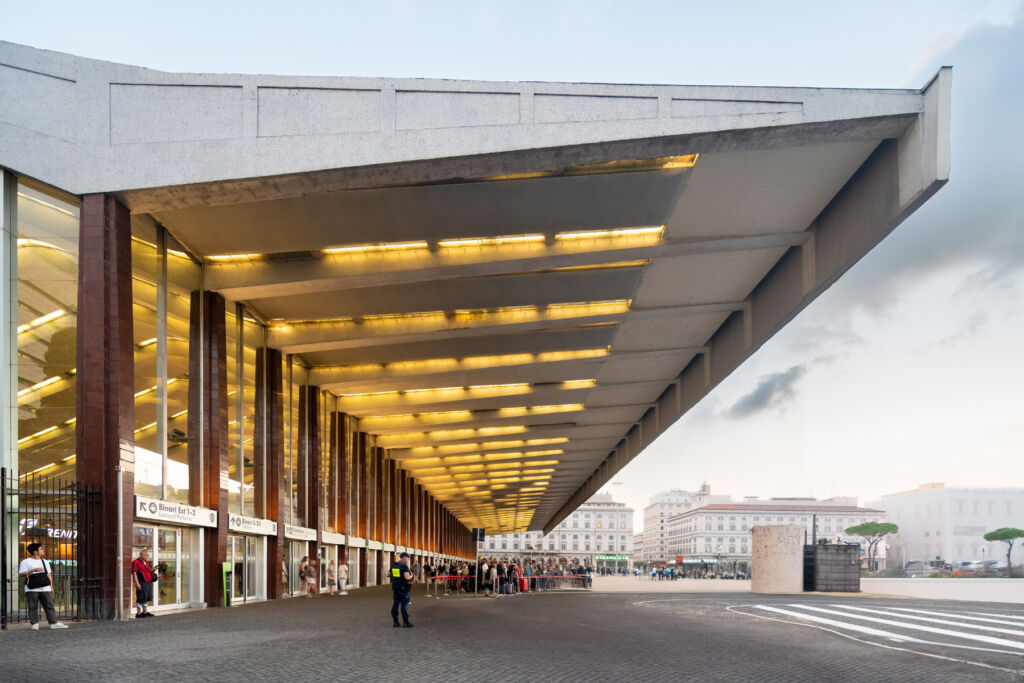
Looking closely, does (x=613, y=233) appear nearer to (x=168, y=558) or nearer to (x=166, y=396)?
(x=166, y=396)

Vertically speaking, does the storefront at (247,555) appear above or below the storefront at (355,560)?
above

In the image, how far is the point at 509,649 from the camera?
12328 mm

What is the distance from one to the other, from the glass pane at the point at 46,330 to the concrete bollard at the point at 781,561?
1035 inches

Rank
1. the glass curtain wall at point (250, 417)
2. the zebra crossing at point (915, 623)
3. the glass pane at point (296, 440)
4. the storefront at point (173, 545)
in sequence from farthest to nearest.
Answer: the glass pane at point (296, 440), the glass curtain wall at point (250, 417), the storefront at point (173, 545), the zebra crossing at point (915, 623)

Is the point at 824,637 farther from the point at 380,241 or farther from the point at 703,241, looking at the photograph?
the point at 380,241

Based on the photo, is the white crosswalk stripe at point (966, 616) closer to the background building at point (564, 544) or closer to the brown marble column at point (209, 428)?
the brown marble column at point (209, 428)

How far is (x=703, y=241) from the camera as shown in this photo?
2138 centimetres

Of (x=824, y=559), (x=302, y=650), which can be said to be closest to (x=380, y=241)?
(x=302, y=650)

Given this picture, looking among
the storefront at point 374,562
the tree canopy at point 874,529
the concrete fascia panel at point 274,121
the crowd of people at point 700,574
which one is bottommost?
the tree canopy at point 874,529

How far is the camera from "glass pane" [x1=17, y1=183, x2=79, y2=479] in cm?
1560

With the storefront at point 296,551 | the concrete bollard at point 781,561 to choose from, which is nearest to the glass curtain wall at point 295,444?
the storefront at point 296,551

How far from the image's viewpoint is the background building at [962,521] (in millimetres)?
100312

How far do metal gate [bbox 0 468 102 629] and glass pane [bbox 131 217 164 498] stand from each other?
2757 mm

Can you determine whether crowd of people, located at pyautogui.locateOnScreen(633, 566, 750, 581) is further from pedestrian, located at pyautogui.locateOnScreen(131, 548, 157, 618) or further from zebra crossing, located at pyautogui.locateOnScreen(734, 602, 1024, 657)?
pedestrian, located at pyautogui.locateOnScreen(131, 548, 157, 618)
